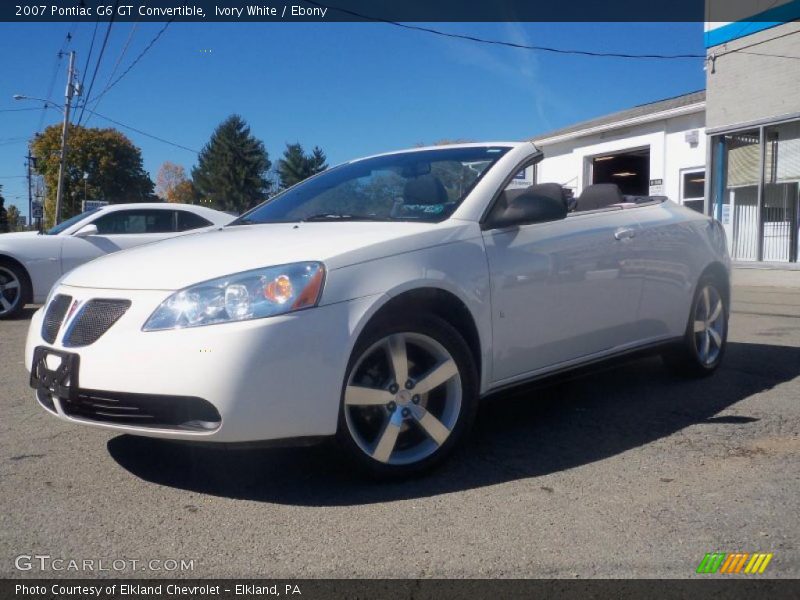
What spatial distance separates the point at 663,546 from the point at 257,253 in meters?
2.00

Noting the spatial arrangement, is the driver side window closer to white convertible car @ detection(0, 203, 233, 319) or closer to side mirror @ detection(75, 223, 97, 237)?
white convertible car @ detection(0, 203, 233, 319)

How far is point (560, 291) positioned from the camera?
416 centimetres

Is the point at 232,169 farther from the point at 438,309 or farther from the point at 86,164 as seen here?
the point at 438,309

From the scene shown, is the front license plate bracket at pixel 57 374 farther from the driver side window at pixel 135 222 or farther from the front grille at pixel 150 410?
the driver side window at pixel 135 222

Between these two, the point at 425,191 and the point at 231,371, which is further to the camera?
the point at 425,191

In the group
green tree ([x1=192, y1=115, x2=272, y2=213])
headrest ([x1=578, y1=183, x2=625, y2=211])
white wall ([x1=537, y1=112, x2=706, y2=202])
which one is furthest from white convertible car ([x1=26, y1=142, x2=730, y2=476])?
green tree ([x1=192, y1=115, x2=272, y2=213])

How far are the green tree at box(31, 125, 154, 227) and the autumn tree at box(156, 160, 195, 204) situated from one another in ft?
92.5

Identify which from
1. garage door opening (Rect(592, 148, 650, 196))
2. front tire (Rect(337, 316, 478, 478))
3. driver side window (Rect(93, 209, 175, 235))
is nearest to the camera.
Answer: front tire (Rect(337, 316, 478, 478))

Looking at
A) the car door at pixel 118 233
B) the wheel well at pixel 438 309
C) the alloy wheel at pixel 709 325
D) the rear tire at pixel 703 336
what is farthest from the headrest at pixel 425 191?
the car door at pixel 118 233

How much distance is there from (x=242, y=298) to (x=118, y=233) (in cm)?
779

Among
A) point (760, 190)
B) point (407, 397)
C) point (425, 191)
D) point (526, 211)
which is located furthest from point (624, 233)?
point (760, 190)

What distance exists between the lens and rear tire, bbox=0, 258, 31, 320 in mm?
9539

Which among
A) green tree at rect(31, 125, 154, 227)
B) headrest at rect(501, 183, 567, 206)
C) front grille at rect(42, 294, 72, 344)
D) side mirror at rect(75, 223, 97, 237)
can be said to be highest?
green tree at rect(31, 125, 154, 227)

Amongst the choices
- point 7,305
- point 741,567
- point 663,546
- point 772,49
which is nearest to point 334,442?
point 663,546
